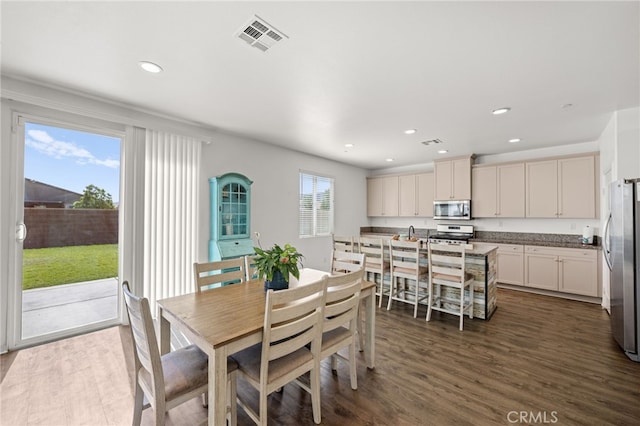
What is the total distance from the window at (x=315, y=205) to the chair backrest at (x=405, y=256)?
215 centimetres

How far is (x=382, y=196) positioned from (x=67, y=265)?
6.14 metres

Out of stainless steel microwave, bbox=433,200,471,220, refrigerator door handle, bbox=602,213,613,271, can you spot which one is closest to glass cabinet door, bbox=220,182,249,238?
stainless steel microwave, bbox=433,200,471,220

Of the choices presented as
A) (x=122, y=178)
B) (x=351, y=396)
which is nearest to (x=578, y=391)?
(x=351, y=396)

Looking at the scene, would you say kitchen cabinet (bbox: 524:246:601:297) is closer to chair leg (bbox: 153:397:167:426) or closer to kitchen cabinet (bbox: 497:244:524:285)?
kitchen cabinet (bbox: 497:244:524:285)

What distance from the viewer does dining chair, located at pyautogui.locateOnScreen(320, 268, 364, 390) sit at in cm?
185

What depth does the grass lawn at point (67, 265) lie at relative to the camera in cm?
275

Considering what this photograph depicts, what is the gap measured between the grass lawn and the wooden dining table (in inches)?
78.3

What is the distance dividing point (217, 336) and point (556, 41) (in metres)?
2.99

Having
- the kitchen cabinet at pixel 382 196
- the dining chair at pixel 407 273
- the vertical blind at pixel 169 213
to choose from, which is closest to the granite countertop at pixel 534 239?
the kitchen cabinet at pixel 382 196

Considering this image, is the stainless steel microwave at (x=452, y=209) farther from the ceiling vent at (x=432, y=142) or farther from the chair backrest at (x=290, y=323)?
the chair backrest at (x=290, y=323)

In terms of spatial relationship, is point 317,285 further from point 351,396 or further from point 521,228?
point 521,228

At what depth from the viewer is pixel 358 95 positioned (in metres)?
2.84

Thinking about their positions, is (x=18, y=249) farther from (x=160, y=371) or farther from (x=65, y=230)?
(x=160, y=371)

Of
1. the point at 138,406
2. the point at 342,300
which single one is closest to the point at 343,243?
the point at 342,300
